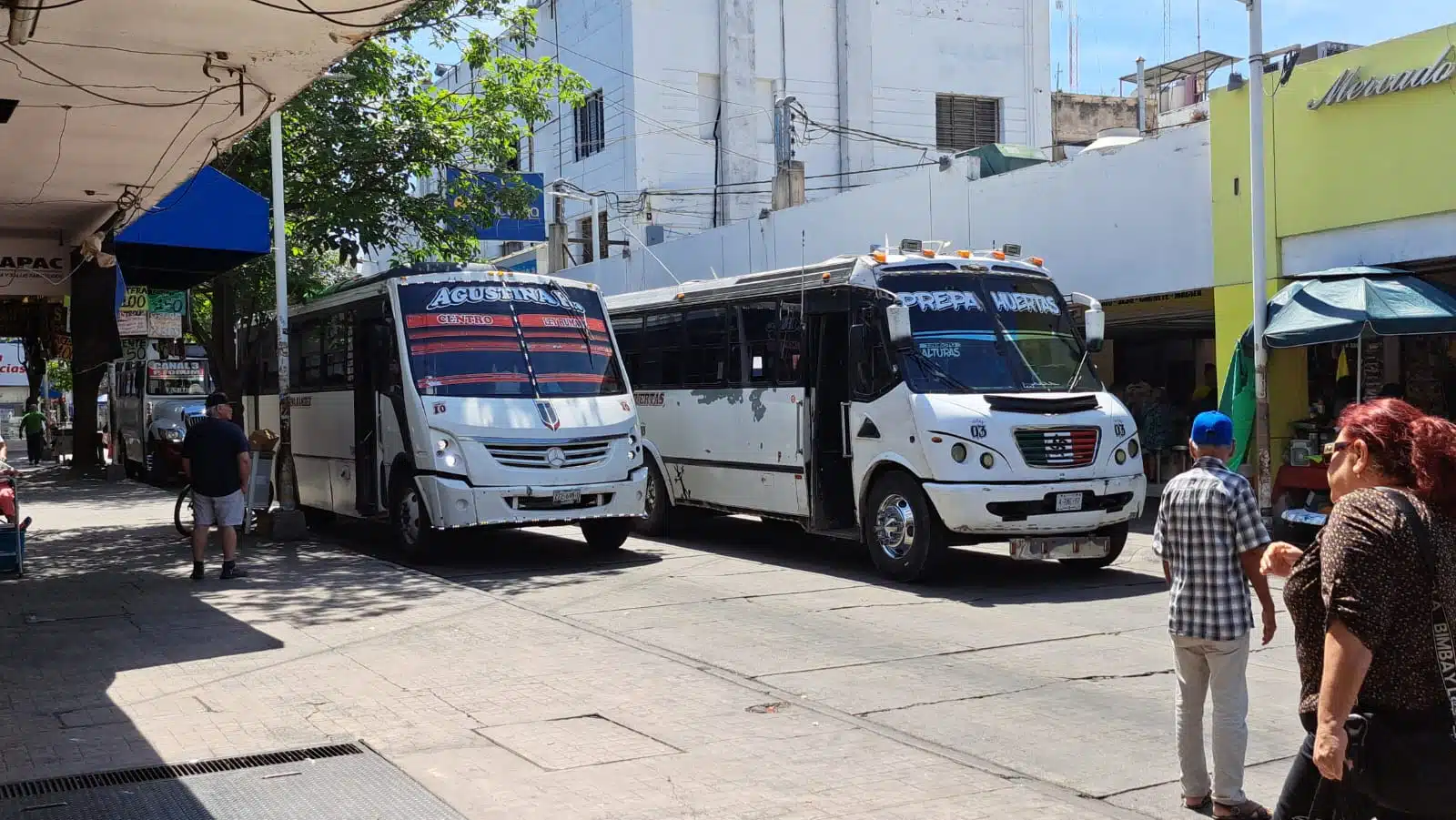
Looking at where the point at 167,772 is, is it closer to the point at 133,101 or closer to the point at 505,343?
the point at 133,101

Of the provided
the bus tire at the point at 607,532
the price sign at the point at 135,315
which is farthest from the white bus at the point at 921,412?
the price sign at the point at 135,315

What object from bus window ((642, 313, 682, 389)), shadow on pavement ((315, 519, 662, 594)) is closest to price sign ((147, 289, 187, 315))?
shadow on pavement ((315, 519, 662, 594))

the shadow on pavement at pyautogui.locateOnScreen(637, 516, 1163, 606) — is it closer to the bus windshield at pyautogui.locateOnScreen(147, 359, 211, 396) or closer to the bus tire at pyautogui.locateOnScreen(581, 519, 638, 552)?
the bus tire at pyautogui.locateOnScreen(581, 519, 638, 552)

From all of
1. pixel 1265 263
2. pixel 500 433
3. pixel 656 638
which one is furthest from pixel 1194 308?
pixel 656 638

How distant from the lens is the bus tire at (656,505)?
1591 centimetres

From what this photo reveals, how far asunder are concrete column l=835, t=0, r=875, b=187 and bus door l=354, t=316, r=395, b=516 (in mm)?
20844

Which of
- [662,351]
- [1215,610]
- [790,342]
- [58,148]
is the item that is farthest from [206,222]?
[1215,610]

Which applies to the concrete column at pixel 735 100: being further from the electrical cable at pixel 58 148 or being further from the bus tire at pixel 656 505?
the electrical cable at pixel 58 148

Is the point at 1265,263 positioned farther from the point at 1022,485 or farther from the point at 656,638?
the point at 656,638

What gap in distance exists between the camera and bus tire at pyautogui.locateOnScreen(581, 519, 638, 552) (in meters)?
14.1

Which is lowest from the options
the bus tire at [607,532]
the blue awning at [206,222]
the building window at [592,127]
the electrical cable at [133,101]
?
the bus tire at [607,532]

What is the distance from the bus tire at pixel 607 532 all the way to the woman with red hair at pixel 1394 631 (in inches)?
425

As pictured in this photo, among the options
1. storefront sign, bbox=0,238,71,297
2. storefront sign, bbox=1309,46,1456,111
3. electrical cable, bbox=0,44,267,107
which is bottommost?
storefront sign, bbox=0,238,71,297

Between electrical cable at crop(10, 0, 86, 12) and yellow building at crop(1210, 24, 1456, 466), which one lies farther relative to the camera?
yellow building at crop(1210, 24, 1456, 466)
